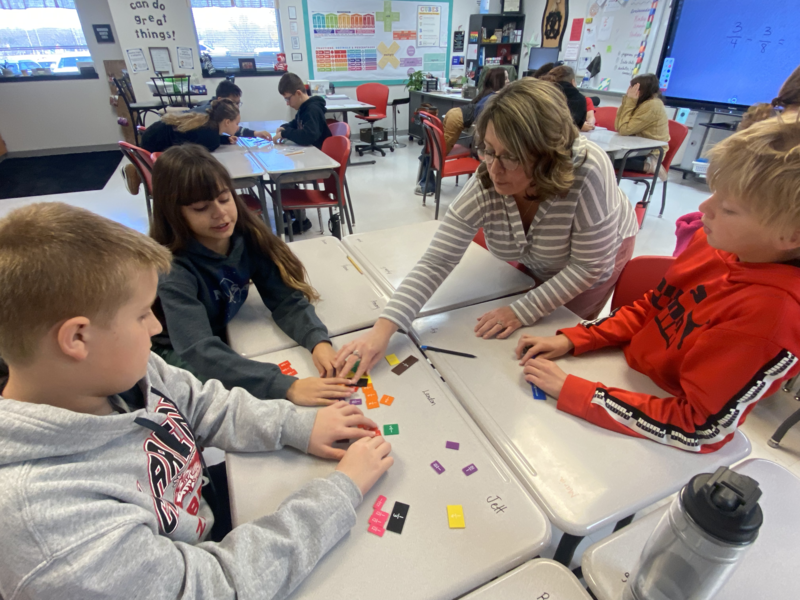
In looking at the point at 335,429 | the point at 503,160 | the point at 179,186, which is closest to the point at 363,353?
the point at 335,429

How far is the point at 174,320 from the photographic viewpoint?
1.11 meters

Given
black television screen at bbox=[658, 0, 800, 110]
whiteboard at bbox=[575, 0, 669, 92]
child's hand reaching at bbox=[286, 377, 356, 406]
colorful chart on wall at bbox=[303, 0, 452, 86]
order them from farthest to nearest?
colorful chart on wall at bbox=[303, 0, 452, 86] → whiteboard at bbox=[575, 0, 669, 92] → black television screen at bbox=[658, 0, 800, 110] → child's hand reaching at bbox=[286, 377, 356, 406]

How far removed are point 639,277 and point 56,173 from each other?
656 centimetres

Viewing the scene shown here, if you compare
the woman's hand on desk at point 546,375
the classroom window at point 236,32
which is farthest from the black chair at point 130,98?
the woman's hand on desk at point 546,375

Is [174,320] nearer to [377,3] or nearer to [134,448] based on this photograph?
[134,448]

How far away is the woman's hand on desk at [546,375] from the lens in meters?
0.97

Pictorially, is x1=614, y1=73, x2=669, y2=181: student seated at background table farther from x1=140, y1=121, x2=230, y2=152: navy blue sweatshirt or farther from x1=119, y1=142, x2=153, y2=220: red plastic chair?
x1=119, y1=142, x2=153, y2=220: red plastic chair

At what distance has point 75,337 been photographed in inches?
21.7

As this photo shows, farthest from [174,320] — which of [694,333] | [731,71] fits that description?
[731,71]

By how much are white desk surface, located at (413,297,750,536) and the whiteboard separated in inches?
218

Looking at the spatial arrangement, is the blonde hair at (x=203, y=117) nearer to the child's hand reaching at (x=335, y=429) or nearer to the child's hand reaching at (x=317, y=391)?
the child's hand reaching at (x=317, y=391)

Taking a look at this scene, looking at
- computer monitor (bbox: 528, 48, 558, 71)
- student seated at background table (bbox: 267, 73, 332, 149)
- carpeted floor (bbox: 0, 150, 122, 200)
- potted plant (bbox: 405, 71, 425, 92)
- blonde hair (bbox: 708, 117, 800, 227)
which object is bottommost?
carpeted floor (bbox: 0, 150, 122, 200)

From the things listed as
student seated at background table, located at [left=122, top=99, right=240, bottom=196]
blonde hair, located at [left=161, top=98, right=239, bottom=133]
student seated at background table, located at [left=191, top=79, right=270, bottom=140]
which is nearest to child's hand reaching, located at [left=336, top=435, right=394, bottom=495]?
student seated at background table, located at [left=122, top=99, right=240, bottom=196]

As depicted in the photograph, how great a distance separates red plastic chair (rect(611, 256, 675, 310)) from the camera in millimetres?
1331
